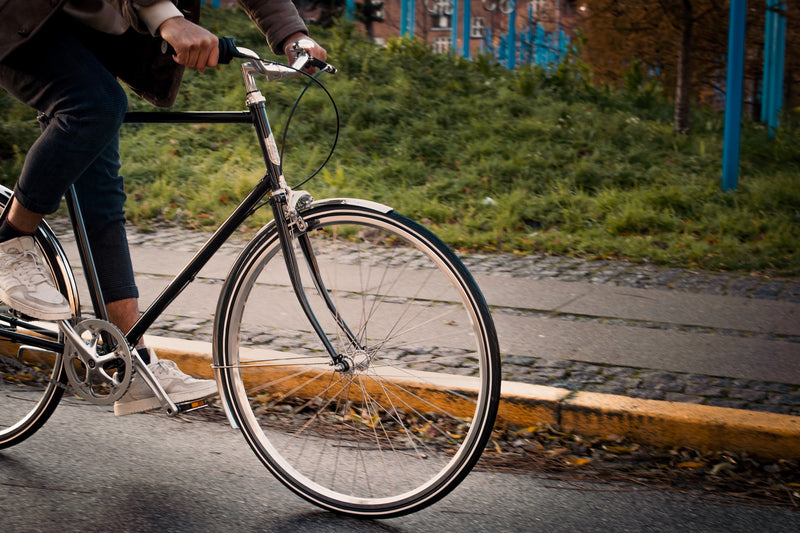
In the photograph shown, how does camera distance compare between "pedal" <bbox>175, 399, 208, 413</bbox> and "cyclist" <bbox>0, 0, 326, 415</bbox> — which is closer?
"cyclist" <bbox>0, 0, 326, 415</bbox>

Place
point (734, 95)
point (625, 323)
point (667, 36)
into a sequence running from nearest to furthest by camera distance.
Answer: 1. point (625, 323)
2. point (734, 95)
3. point (667, 36)

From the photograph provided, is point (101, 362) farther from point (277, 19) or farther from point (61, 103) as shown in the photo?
point (277, 19)

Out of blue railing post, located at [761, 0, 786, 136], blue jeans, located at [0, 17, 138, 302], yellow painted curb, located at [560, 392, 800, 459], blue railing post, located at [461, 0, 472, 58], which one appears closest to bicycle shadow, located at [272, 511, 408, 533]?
yellow painted curb, located at [560, 392, 800, 459]

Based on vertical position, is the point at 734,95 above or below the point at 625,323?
above

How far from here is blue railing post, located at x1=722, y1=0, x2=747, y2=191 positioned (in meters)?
8.45

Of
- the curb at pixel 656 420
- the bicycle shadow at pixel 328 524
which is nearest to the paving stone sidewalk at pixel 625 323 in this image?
the curb at pixel 656 420

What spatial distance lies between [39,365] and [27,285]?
0.41 meters

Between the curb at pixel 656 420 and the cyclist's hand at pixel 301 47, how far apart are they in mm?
1561

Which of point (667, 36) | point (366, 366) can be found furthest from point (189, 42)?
point (667, 36)

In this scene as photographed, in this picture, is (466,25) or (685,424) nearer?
(685,424)

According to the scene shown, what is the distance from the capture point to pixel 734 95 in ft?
28.3

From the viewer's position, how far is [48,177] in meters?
2.60

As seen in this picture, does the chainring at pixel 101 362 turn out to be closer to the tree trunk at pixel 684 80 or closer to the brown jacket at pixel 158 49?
the brown jacket at pixel 158 49

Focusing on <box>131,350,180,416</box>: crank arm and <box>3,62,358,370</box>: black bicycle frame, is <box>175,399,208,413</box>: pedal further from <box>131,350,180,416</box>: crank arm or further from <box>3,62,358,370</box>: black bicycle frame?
<box>3,62,358,370</box>: black bicycle frame
